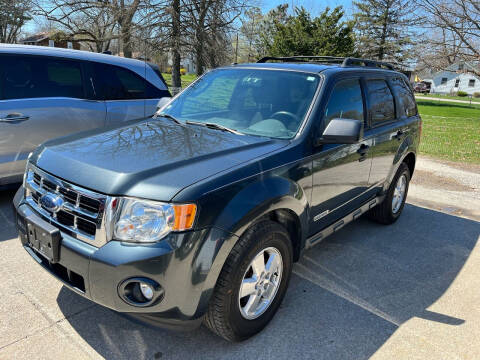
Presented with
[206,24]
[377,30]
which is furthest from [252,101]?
[377,30]

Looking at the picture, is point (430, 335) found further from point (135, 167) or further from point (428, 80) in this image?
point (428, 80)

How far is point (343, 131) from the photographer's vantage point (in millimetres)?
2959

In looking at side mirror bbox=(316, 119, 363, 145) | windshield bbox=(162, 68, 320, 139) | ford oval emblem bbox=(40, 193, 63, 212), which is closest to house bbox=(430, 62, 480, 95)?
windshield bbox=(162, 68, 320, 139)

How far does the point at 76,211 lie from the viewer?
7.52 feet

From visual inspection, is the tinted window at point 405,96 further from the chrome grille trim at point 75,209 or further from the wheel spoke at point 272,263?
the chrome grille trim at point 75,209

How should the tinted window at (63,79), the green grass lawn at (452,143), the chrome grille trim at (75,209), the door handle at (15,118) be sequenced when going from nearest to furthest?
the chrome grille trim at (75,209)
the door handle at (15,118)
the tinted window at (63,79)
the green grass lawn at (452,143)

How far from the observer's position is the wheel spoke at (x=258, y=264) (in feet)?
8.43

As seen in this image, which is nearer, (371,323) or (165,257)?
(165,257)

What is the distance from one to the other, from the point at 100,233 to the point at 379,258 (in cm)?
299

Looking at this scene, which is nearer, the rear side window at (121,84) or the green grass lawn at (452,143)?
the rear side window at (121,84)

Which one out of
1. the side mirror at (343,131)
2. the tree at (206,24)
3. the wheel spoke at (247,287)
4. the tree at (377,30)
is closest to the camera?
the wheel spoke at (247,287)

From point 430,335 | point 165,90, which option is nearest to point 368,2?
point 165,90

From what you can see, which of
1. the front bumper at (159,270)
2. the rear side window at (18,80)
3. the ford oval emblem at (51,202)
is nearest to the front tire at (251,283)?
the front bumper at (159,270)

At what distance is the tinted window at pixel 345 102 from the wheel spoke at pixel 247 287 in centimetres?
146
